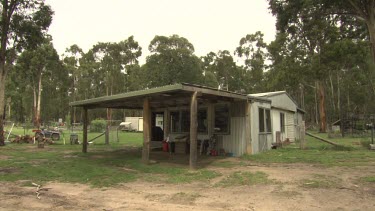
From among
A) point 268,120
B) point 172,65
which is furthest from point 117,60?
point 268,120

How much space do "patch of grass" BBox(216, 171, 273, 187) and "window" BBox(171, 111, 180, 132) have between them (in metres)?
6.84

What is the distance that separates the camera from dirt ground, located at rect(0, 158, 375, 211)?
522 centimetres

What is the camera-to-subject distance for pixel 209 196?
5965mm

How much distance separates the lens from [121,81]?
52500 millimetres

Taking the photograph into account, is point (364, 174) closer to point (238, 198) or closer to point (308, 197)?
point (308, 197)

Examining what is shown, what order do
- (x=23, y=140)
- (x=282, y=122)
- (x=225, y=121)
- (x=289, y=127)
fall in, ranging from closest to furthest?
(x=225, y=121) < (x=282, y=122) < (x=289, y=127) < (x=23, y=140)

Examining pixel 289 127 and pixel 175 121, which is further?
pixel 289 127

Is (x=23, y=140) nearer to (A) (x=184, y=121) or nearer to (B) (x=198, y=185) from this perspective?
(A) (x=184, y=121)

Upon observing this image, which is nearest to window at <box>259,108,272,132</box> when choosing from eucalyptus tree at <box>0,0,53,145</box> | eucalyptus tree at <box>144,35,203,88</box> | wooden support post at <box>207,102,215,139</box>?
wooden support post at <box>207,102,215,139</box>

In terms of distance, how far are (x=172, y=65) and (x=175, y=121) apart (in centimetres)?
3271

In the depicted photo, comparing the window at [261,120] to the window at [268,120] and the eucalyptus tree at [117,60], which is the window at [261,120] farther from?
the eucalyptus tree at [117,60]

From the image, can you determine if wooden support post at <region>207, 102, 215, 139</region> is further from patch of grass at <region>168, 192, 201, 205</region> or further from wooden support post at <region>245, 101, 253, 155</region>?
patch of grass at <region>168, 192, 201, 205</region>

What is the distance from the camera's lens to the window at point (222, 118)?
504 inches

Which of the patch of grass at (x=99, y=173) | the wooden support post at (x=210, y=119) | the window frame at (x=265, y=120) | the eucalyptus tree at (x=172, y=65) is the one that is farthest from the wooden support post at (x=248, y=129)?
the eucalyptus tree at (x=172, y=65)
